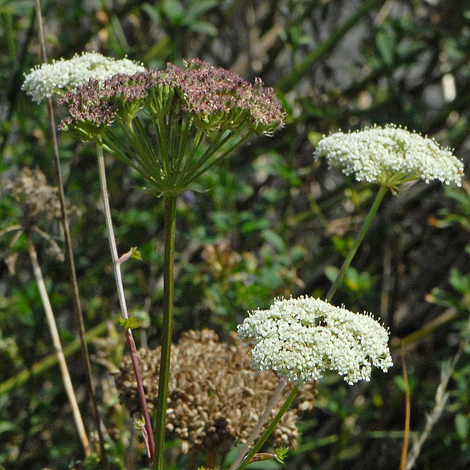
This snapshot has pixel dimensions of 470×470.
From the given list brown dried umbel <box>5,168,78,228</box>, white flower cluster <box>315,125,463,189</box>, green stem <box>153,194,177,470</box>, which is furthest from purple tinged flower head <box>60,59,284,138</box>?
brown dried umbel <box>5,168,78,228</box>

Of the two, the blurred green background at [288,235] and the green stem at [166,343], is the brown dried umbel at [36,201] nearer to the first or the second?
the blurred green background at [288,235]

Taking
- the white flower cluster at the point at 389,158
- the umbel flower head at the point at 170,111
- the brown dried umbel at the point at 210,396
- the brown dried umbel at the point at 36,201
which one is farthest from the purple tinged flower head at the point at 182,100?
the brown dried umbel at the point at 36,201

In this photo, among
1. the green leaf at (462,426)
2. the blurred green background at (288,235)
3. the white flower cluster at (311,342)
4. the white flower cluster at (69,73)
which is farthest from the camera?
the blurred green background at (288,235)

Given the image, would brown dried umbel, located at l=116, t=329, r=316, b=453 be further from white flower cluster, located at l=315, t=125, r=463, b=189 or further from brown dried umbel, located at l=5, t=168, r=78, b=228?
brown dried umbel, located at l=5, t=168, r=78, b=228

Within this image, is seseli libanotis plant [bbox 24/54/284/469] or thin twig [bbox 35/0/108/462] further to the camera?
thin twig [bbox 35/0/108/462]

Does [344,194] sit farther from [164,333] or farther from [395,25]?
[164,333]

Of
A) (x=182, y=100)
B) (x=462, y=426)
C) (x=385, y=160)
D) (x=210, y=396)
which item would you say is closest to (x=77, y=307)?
(x=210, y=396)

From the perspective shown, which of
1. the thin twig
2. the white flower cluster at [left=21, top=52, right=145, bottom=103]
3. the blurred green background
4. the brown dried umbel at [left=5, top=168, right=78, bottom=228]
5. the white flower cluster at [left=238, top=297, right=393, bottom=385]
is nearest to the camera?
the white flower cluster at [left=238, top=297, right=393, bottom=385]
